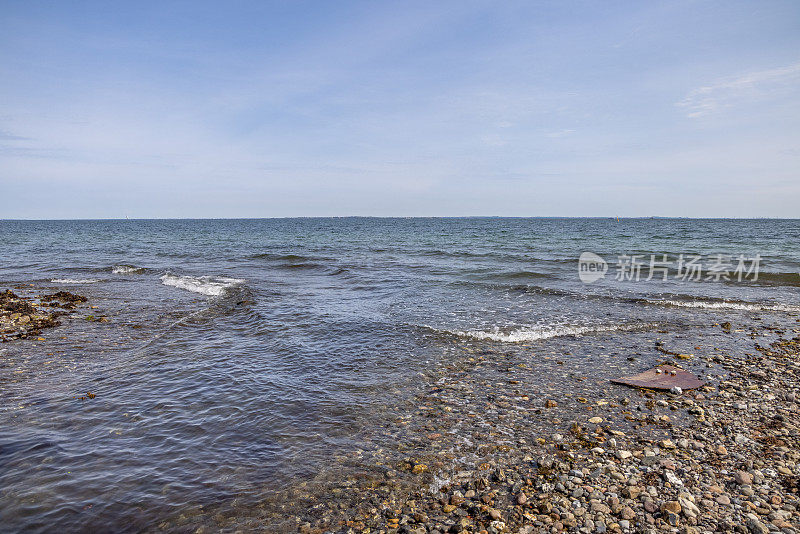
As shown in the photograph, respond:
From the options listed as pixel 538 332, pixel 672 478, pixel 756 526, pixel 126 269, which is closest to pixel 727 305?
pixel 538 332

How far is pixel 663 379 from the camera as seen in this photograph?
8820 mm

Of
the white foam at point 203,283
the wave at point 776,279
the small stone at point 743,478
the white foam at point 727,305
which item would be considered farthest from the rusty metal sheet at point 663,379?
the wave at point 776,279

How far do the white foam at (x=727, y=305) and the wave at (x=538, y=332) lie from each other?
4.59 meters

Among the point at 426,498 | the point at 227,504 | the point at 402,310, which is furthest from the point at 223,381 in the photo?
the point at 402,310

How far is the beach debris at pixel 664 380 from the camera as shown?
8.40m

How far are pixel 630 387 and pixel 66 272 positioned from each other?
33977 millimetres

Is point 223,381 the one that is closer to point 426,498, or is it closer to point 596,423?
point 426,498

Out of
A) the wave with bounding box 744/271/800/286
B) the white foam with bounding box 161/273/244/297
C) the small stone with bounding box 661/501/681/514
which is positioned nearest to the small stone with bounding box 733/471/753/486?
the small stone with bounding box 661/501/681/514

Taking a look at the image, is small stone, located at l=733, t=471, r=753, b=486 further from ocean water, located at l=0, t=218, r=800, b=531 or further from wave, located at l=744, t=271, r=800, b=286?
wave, located at l=744, t=271, r=800, b=286

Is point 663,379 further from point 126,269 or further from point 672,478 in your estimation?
point 126,269

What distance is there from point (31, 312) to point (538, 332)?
59.7 feet

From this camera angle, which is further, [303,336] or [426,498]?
[303,336]

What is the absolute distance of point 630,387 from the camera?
27.9 ft

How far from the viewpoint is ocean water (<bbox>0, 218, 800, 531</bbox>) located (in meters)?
5.48
